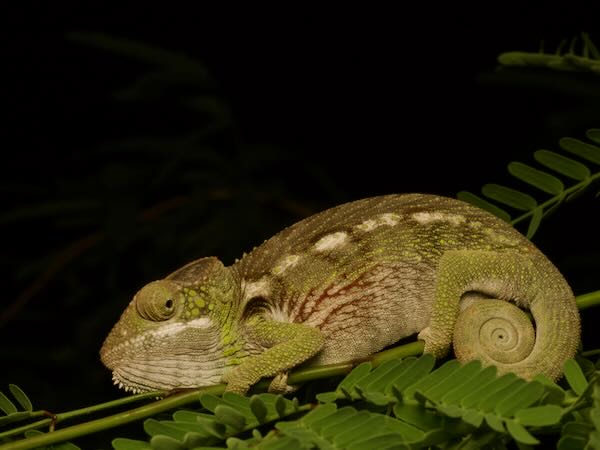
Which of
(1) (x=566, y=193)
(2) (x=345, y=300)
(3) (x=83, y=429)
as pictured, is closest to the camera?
(3) (x=83, y=429)

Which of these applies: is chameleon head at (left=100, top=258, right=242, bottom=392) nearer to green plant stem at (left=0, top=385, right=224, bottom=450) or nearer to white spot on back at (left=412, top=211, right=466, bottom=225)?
green plant stem at (left=0, top=385, right=224, bottom=450)

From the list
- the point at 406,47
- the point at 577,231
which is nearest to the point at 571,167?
the point at 577,231

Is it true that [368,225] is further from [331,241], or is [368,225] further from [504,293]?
[504,293]

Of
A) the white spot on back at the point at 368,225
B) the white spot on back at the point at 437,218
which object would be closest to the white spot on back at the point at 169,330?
the white spot on back at the point at 368,225

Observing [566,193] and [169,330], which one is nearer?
[169,330]

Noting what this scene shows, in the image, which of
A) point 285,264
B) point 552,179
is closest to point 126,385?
point 285,264

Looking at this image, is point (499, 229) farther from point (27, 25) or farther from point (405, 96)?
point (27, 25)

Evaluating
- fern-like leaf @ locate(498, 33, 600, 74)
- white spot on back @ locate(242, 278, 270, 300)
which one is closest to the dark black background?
fern-like leaf @ locate(498, 33, 600, 74)
